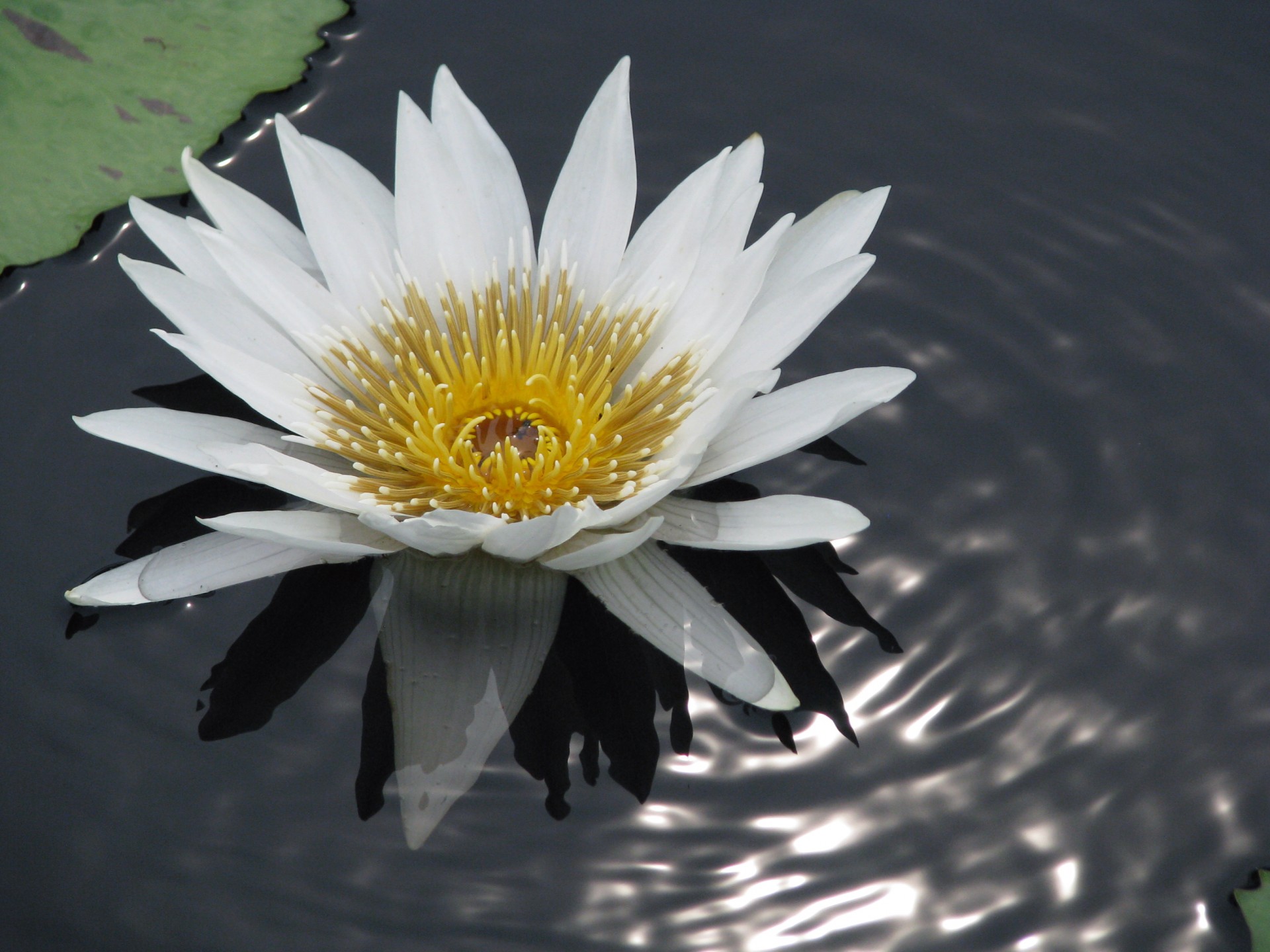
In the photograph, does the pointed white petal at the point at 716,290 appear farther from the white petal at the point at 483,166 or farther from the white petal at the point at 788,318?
the white petal at the point at 483,166

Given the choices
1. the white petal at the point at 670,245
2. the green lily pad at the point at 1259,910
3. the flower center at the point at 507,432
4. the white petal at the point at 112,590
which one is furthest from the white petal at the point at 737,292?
the green lily pad at the point at 1259,910

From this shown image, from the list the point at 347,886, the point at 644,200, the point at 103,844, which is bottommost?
the point at 347,886

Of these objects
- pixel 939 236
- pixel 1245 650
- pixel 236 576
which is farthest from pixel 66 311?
pixel 1245 650

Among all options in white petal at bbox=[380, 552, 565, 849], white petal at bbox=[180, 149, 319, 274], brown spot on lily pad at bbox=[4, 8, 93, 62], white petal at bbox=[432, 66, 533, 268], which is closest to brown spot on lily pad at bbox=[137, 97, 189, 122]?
brown spot on lily pad at bbox=[4, 8, 93, 62]

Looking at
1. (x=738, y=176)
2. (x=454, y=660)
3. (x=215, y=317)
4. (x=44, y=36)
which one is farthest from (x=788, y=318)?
(x=44, y=36)

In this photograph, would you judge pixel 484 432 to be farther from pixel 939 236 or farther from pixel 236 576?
pixel 939 236

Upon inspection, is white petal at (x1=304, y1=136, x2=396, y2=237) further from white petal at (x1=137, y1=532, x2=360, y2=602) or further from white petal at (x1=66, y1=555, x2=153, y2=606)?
white petal at (x1=66, y1=555, x2=153, y2=606)
